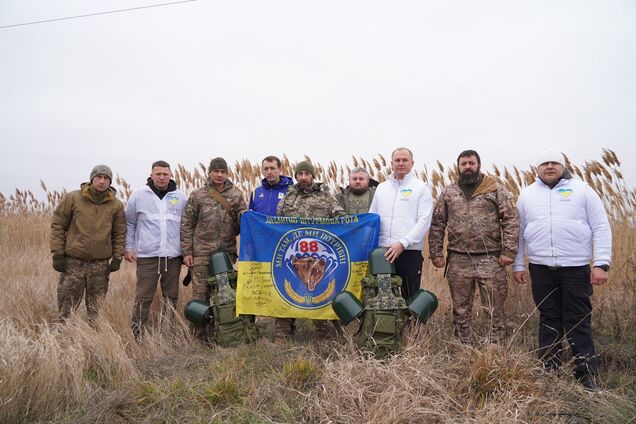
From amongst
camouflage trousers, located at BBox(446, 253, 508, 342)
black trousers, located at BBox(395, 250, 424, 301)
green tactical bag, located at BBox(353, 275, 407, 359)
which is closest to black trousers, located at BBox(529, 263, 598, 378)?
camouflage trousers, located at BBox(446, 253, 508, 342)

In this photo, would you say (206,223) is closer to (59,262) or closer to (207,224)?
(207,224)

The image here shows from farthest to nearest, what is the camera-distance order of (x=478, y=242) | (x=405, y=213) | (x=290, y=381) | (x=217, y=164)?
(x=217, y=164) < (x=405, y=213) < (x=478, y=242) < (x=290, y=381)

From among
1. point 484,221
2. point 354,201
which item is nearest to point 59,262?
point 354,201

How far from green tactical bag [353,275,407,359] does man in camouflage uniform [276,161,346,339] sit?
91 cm

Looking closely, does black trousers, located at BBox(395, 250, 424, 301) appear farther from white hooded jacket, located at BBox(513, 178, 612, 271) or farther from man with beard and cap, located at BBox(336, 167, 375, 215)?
white hooded jacket, located at BBox(513, 178, 612, 271)

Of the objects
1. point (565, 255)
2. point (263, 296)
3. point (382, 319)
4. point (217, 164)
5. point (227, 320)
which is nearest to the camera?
point (565, 255)

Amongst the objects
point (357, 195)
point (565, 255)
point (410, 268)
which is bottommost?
point (410, 268)

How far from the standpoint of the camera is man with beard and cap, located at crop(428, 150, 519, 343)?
478 centimetres

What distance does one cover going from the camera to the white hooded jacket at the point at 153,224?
18.9ft

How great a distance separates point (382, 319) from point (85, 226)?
3.77 m

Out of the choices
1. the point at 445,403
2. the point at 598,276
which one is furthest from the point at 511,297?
the point at 445,403

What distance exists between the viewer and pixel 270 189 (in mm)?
5957

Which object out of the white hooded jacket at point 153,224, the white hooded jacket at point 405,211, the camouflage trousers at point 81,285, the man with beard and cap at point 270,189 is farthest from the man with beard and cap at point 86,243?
the white hooded jacket at point 405,211

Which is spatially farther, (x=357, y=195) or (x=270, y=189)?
(x=270, y=189)
